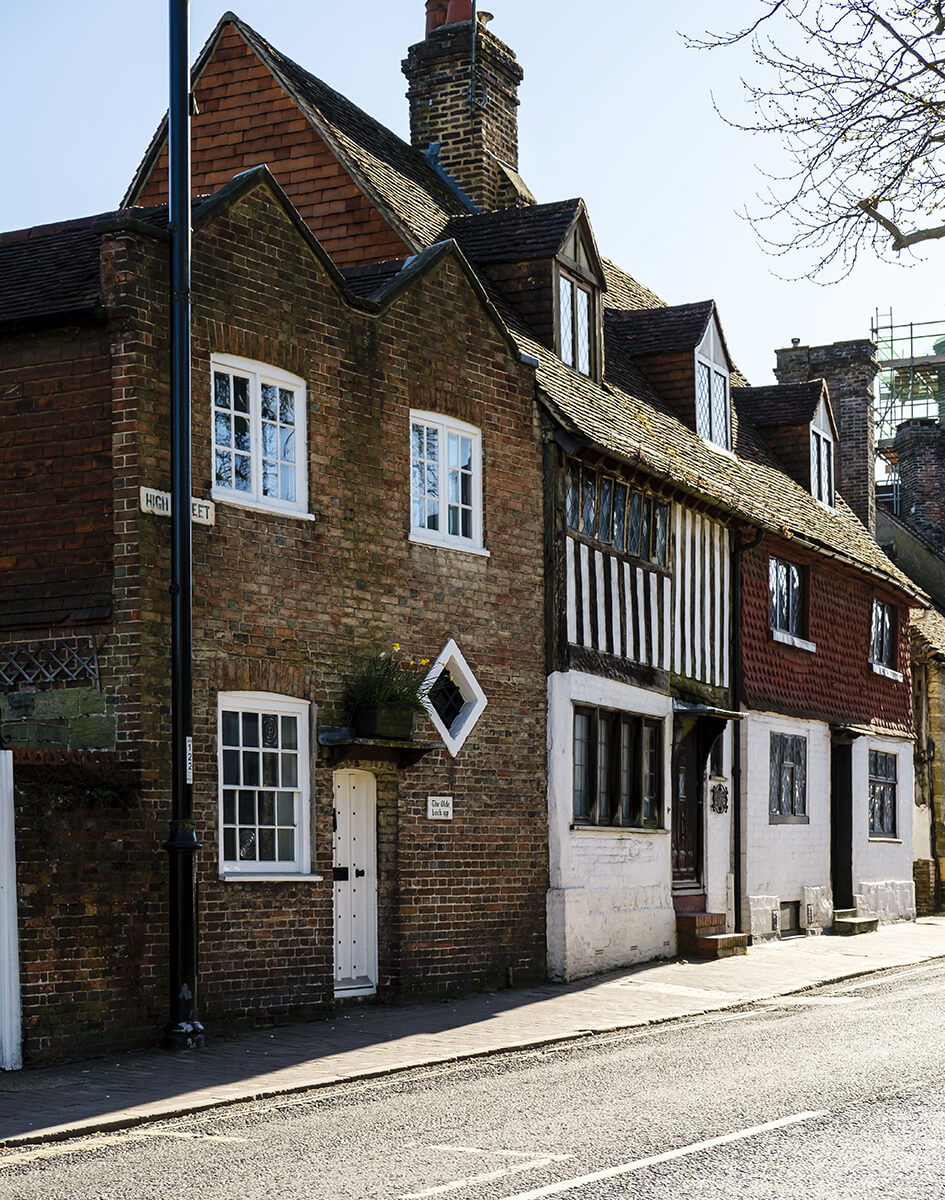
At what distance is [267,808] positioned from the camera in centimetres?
1453

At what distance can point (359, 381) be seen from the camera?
15.8 m

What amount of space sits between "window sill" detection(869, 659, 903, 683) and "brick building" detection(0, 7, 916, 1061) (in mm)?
3971

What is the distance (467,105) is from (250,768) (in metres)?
13.5

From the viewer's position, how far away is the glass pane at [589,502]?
19078 millimetres

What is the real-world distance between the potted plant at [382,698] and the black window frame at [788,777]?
32.8 feet

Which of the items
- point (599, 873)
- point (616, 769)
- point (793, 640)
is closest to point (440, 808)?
point (599, 873)

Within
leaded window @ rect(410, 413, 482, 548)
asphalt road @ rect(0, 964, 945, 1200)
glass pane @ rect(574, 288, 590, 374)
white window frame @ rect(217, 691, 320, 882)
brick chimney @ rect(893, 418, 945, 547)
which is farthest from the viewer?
brick chimney @ rect(893, 418, 945, 547)

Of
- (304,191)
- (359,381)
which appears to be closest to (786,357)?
(304,191)

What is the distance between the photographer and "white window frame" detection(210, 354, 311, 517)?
14227mm

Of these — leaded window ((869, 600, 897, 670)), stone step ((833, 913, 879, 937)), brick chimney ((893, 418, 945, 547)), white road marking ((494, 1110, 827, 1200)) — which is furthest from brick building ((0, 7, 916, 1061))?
brick chimney ((893, 418, 945, 547))

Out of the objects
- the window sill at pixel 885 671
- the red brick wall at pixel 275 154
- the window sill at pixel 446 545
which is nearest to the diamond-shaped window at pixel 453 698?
the window sill at pixel 446 545

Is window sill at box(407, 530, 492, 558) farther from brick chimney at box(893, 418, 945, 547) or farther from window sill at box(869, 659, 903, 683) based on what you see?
brick chimney at box(893, 418, 945, 547)

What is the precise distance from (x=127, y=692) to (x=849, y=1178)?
7395 millimetres

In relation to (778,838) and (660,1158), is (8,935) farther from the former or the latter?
(778,838)
